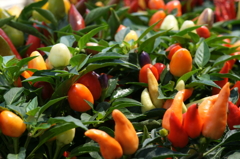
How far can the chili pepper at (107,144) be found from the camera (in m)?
0.81

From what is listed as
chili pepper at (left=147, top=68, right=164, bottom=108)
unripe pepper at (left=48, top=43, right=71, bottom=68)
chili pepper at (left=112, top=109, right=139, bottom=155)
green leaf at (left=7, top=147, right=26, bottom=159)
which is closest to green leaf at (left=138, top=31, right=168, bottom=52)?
chili pepper at (left=147, top=68, right=164, bottom=108)

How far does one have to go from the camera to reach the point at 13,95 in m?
0.95

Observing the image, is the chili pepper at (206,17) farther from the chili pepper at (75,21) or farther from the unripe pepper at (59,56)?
the unripe pepper at (59,56)

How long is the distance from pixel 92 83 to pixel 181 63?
28 centimetres

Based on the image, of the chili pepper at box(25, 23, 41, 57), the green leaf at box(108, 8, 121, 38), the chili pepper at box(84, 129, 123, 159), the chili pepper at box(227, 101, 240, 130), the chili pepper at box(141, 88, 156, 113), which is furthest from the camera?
the green leaf at box(108, 8, 121, 38)

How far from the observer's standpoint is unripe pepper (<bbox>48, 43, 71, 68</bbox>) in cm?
97

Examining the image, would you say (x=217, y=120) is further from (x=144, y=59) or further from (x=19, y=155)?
(x=19, y=155)

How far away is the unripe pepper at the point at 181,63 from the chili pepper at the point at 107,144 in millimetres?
366

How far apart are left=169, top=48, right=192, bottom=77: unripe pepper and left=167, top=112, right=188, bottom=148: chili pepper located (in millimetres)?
272

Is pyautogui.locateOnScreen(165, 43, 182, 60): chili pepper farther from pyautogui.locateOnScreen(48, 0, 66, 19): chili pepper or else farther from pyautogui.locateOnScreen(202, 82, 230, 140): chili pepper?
pyautogui.locateOnScreen(48, 0, 66, 19): chili pepper

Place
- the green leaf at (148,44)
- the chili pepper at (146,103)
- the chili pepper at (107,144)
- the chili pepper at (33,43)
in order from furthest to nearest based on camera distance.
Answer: the chili pepper at (33,43) < the green leaf at (148,44) < the chili pepper at (146,103) < the chili pepper at (107,144)

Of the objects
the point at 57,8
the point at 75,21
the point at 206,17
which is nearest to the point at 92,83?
the point at 75,21

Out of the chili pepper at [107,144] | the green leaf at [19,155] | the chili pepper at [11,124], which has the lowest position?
the green leaf at [19,155]

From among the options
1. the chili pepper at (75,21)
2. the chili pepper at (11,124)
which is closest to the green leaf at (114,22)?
the chili pepper at (75,21)
